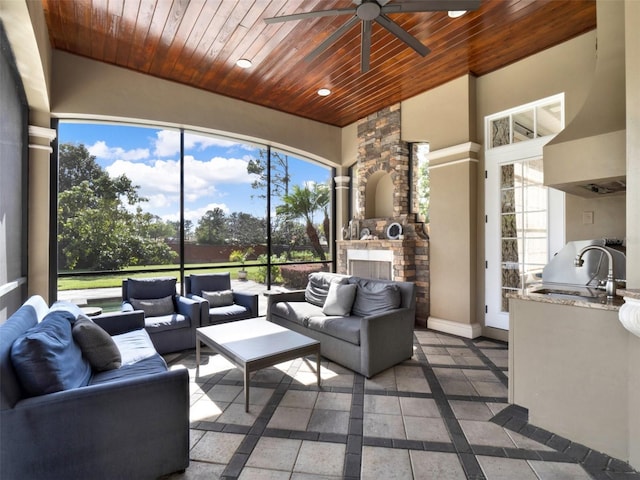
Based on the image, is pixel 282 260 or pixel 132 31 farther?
pixel 282 260

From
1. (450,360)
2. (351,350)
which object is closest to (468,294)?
(450,360)

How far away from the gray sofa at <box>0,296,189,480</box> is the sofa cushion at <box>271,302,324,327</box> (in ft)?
6.60

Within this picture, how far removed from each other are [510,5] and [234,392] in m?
4.14

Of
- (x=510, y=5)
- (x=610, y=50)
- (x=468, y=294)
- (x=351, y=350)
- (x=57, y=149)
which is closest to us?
(x=610, y=50)

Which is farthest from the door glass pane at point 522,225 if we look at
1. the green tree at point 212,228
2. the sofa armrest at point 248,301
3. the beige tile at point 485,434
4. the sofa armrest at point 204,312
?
the green tree at point 212,228

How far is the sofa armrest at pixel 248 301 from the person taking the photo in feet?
14.2

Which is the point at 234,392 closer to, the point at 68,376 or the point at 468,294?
the point at 68,376

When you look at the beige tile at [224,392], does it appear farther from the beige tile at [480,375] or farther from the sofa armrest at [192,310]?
the beige tile at [480,375]

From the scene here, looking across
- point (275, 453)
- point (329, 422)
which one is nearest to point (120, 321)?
point (275, 453)

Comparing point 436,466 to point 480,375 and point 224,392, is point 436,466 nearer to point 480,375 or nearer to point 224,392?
point 480,375

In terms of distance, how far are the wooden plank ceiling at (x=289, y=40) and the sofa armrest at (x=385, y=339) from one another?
2822 millimetres

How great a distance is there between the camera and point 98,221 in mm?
4391

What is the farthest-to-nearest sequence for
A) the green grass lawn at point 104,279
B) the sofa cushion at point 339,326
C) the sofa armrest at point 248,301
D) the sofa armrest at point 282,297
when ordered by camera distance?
the sofa armrest at point 248,301, the sofa armrest at point 282,297, the green grass lawn at point 104,279, the sofa cushion at point 339,326

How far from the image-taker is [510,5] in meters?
2.91
